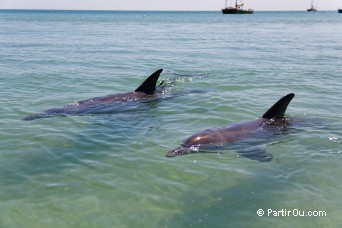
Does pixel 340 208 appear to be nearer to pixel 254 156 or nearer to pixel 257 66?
pixel 254 156

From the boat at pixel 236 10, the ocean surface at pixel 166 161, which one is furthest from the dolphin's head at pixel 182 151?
the boat at pixel 236 10

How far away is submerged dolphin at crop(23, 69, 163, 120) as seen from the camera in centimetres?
1313

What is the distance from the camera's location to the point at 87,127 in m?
11.7

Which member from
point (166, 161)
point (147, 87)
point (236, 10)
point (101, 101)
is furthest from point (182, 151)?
point (236, 10)

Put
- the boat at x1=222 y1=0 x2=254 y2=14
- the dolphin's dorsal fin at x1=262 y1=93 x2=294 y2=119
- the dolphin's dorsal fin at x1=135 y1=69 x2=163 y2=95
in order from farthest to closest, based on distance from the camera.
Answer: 1. the boat at x1=222 y1=0 x2=254 y2=14
2. the dolphin's dorsal fin at x1=135 y1=69 x2=163 y2=95
3. the dolphin's dorsal fin at x1=262 y1=93 x2=294 y2=119

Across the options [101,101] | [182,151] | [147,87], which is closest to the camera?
[182,151]

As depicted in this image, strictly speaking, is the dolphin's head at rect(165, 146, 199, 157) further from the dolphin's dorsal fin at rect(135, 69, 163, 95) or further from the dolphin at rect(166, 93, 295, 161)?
the dolphin's dorsal fin at rect(135, 69, 163, 95)

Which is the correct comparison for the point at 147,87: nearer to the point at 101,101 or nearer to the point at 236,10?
the point at 101,101

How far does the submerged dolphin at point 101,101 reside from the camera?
43.1 feet

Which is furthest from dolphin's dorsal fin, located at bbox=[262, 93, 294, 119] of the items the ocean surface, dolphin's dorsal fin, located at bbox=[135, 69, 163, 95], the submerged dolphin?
dolphin's dorsal fin, located at bbox=[135, 69, 163, 95]

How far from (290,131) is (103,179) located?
218 inches

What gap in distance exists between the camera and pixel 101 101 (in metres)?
14.0

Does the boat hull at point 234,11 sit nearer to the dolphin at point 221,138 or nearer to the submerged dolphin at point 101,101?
the submerged dolphin at point 101,101

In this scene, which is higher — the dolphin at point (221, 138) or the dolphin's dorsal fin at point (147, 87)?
the dolphin's dorsal fin at point (147, 87)
